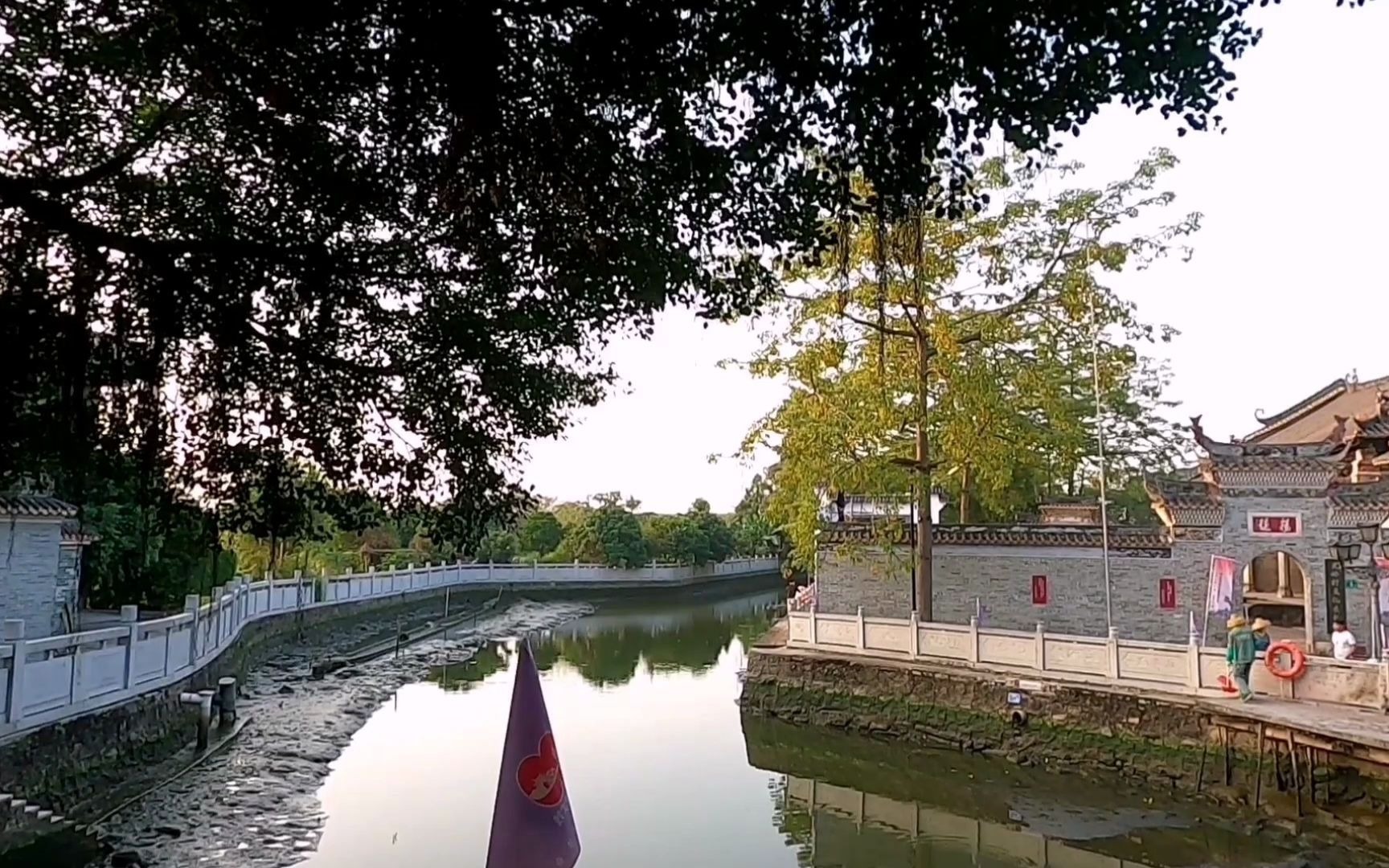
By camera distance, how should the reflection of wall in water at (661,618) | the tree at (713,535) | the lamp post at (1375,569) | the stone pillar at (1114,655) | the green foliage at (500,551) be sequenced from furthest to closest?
the tree at (713,535)
the green foliage at (500,551)
the reflection of wall in water at (661,618)
the lamp post at (1375,569)
the stone pillar at (1114,655)

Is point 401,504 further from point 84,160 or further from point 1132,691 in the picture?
point 1132,691

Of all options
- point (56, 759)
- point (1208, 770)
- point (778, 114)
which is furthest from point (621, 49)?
point (1208, 770)

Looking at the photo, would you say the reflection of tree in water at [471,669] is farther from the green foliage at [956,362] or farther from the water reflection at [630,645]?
the green foliage at [956,362]

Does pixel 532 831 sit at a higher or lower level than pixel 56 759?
higher

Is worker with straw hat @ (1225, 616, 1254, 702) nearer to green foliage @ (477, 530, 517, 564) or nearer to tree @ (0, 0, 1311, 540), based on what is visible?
tree @ (0, 0, 1311, 540)

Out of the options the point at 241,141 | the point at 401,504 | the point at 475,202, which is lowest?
the point at 401,504

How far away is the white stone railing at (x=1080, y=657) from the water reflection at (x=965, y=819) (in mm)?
1152

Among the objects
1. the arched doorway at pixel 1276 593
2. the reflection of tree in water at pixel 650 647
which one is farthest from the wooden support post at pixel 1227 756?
the reflection of tree in water at pixel 650 647

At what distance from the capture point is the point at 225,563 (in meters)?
16.2

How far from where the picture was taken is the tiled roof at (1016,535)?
40.1 ft

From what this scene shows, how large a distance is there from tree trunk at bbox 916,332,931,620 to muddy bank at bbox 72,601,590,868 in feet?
23.7

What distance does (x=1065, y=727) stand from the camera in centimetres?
1014

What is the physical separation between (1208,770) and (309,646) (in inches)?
593

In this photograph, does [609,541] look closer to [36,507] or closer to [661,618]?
[661,618]
